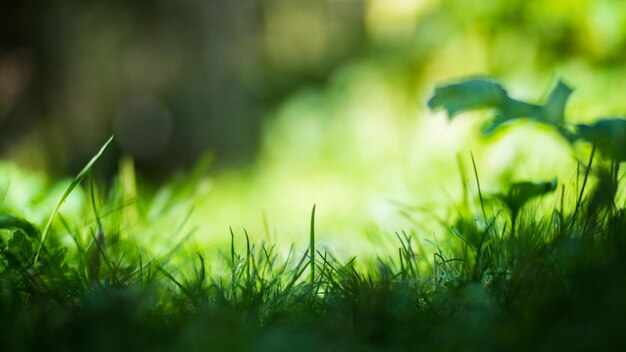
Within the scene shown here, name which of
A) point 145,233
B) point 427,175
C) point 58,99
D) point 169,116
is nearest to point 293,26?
point 169,116

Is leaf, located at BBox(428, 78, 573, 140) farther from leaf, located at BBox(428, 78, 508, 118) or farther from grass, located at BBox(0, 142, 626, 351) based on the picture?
grass, located at BBox(0, 142, 626, 351)

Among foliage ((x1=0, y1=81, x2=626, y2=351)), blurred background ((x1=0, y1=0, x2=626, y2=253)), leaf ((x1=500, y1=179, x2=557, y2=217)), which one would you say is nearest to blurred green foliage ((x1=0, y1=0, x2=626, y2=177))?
blurred background ((x1=0, y1=0, x2=626, y2=253))

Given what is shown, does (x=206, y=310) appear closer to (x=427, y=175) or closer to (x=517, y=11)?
(x=427, y=175)

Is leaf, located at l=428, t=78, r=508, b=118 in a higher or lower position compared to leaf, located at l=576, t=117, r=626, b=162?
higher

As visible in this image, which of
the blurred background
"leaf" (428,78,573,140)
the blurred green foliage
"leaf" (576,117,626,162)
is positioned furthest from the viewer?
the blurred green foliage

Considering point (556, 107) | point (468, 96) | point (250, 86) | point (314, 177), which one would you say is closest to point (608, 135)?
point (556, 107)

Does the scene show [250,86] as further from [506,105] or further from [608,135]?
[608,135]
